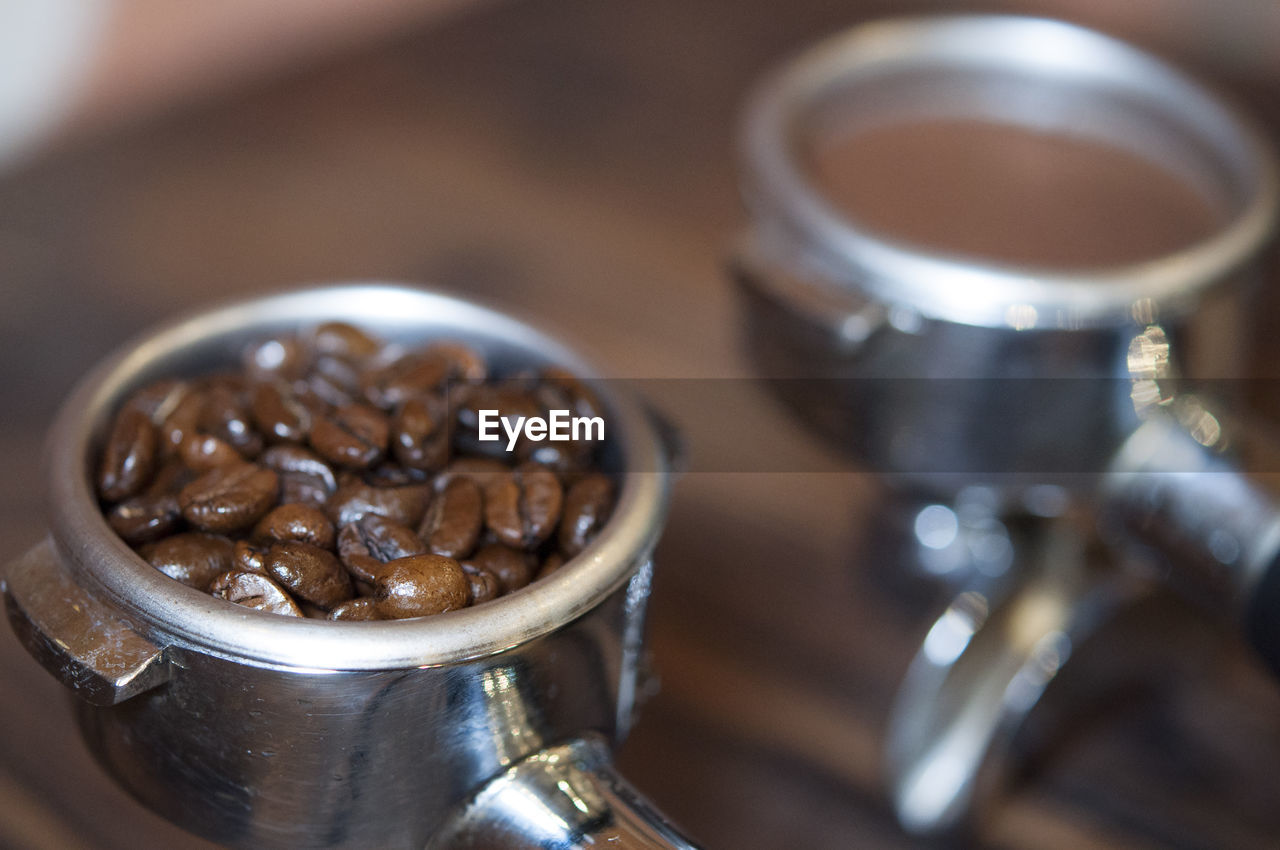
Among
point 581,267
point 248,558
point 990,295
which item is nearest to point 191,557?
point 248,558

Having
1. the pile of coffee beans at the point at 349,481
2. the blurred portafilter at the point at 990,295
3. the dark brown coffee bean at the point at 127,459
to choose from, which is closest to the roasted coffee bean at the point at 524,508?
the pile of coffee beans at the point at 349,481

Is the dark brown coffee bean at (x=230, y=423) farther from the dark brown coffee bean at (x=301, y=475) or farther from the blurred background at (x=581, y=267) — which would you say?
the blurred background at (x=581, y=267)

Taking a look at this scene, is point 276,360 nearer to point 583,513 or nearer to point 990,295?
point 583,513

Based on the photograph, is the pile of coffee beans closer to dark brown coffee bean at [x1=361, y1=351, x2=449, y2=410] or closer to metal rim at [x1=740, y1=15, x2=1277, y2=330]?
dark brown coffee bean at [x1=361, y1=351, x2=449, y2=410]

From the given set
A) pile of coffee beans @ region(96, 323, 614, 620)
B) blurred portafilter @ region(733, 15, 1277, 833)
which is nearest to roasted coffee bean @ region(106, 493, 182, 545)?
pile of coffee beans @ region(96, 323, 614, 620)

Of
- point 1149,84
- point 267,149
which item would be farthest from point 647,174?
point 1149,84

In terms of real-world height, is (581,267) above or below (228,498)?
below

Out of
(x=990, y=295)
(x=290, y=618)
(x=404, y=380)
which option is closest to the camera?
(x=290, y=618)

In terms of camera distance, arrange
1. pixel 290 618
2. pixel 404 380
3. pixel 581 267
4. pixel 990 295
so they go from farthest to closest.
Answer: pixel 581 267
pixel 990 295
pixel 404 380
pixel 290 618

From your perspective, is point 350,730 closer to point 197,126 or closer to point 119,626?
point 119,626
